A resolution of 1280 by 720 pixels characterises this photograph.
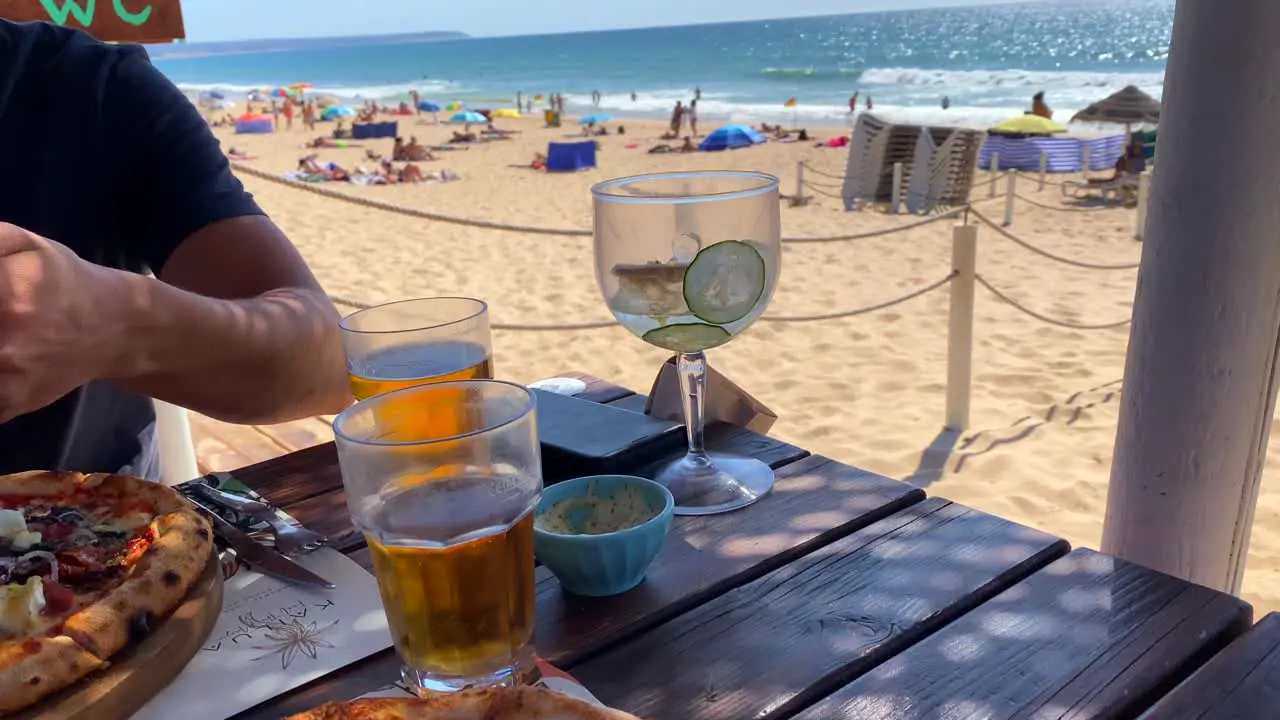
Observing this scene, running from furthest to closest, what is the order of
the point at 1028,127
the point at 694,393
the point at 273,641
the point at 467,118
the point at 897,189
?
the point at 467,118 → the point at 1028,127 → the point at 897,189 → the point at 694,393 → the point at 273,641

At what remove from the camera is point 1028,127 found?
44.7ft

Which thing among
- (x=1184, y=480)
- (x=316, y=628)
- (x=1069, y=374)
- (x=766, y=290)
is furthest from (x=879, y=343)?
(x=316, y=628)

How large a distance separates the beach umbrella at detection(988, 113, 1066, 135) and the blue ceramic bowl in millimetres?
13963

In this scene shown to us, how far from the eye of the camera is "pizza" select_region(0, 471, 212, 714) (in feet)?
2.43

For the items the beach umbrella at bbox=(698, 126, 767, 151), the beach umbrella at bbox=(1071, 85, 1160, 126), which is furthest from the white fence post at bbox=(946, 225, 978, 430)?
the beach umbrella at bbox=(698, 126, 767, 151)

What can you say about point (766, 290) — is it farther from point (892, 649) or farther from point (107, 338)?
point (107, 338)

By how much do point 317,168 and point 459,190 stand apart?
10.1 feet

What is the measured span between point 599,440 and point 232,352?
534mm

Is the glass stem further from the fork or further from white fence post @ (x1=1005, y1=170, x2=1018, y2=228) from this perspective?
white fence post @ (x1=1005, y1=170, x2=1018, y2=228)

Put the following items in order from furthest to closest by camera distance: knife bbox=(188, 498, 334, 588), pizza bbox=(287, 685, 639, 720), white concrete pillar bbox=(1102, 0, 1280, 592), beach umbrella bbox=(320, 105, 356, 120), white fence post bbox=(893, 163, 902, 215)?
beach umbrella bbox=(320, 105, 356, 120) → white fence post bbox=(893, 163, 902, 215) → white concrete pillar bbox=(1102, 0, 1280, 592) → knife bbox=(188, 498, 334, 588) → pizza bbox=(287, 685, 639, 720)

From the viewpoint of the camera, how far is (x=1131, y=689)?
770mm

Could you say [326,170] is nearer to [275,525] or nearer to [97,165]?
[97,165]

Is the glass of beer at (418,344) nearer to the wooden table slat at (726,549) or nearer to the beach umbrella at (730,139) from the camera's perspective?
the wooden table slat at (726,549)

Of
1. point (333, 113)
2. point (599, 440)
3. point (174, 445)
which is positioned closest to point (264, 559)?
point (599, 440)
